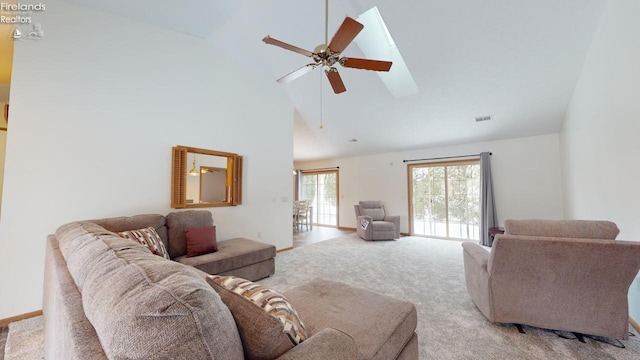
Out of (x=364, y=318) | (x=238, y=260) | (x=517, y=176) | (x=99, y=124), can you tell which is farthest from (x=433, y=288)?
(x=99, y=124)

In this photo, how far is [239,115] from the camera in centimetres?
406

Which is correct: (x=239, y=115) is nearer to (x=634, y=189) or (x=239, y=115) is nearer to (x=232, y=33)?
(x=232, y=33)

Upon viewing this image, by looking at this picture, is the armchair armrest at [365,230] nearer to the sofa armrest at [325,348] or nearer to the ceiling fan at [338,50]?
the ceiling fan at [338,50]

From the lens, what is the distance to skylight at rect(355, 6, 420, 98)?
3564mm

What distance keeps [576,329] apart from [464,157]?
172 inches

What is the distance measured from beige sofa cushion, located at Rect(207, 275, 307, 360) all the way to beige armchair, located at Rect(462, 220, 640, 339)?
5.89 ft

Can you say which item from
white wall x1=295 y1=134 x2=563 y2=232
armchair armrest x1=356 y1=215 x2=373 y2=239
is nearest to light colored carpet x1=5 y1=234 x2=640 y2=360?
armchair armrest x1=356 y1=215 x2=373 y2=239

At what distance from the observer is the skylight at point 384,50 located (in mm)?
3564

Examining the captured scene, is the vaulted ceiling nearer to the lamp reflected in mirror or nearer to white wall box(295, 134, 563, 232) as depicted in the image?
white wall box(295, 134, 563, 232)

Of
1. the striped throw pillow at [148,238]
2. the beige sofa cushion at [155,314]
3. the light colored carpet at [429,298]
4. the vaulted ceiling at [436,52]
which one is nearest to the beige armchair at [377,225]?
the light colored carpet at [429,298]

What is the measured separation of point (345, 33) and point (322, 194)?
668cm

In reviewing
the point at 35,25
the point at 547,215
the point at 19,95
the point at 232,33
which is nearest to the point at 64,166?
the point at 19,95

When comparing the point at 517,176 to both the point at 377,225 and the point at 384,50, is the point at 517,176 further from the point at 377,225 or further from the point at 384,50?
the point at 384,50

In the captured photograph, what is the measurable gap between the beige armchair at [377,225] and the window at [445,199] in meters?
0.81
